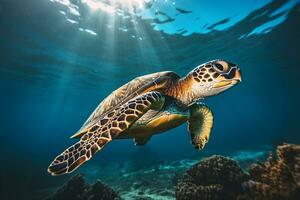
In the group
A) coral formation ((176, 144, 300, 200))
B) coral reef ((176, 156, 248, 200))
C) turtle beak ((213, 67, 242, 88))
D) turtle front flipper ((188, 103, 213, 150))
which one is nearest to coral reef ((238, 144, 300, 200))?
coral formation ((176, 144, 300, 200))

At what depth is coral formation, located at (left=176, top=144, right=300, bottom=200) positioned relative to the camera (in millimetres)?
3818

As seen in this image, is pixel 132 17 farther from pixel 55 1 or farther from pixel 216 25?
pixel 216 25

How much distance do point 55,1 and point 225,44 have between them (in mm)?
13364

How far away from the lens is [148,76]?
5305mm

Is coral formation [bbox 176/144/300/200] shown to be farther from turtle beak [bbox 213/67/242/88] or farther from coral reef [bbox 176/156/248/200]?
turtle beak [bbox 213/67/242/88]

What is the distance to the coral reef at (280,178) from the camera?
12.2 feet

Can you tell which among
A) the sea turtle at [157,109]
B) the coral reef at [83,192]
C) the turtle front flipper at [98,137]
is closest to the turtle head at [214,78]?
the sea turtle at [157,109]

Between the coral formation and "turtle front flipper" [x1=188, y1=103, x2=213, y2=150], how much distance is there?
2.32 ft

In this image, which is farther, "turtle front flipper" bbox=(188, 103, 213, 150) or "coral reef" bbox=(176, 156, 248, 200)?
"turtle front flipper" bbox=(188, 103, 213, 150)

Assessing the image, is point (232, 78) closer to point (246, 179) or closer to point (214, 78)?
point (214, 78)

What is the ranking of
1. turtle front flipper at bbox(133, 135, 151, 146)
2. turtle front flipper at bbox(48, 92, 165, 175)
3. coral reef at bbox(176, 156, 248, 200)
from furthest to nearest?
turtle front flipper at bbox(133, 135, 151, 146), coral reef at bbox(176, 156, 248, 200), turtle front flipper at bbox(48, 92, 165, 175)

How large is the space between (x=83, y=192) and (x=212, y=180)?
12.3 feet

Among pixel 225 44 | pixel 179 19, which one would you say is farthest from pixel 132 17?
pixel 225 44

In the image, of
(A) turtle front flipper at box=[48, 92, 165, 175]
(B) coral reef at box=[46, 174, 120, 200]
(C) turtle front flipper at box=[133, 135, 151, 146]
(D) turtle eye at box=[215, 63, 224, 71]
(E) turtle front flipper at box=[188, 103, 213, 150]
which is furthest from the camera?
(B) coral reef at box=[46, 174, 120, 200]
